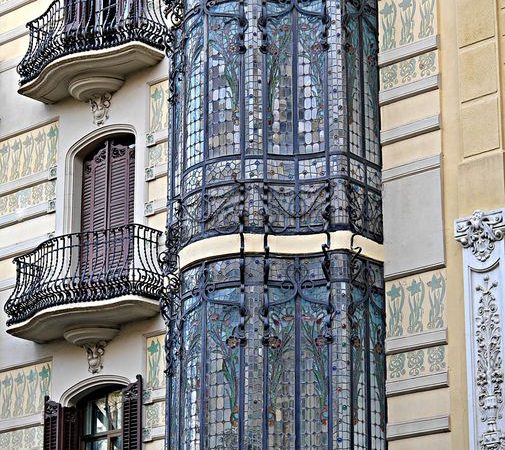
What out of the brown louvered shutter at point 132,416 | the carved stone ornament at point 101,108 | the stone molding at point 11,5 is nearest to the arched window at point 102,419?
the brown louvered shutter at point 132,416

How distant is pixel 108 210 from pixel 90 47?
1.84m

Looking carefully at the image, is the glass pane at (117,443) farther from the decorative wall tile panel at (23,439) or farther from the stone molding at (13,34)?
the stone molding at (13,34)

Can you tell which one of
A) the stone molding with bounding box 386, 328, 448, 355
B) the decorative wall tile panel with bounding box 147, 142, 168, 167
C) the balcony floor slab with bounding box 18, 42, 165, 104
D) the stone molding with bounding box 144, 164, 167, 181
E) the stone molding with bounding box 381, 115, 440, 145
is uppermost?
the balcony floor slab with bounding box 18, 42, 165, 104

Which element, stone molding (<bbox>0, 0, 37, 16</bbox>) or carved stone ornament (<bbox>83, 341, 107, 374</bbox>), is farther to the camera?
stone molding (<bbox>0, 0, 37, 16</bbox>)

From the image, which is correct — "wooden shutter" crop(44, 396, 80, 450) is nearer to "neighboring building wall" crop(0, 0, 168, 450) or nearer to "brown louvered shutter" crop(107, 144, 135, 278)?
"neighboring building wall" crop(0, 0, 168, 450)

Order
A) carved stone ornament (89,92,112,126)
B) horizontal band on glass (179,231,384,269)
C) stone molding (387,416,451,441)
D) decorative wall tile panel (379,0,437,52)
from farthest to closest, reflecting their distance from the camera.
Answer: carved stone ornament (89,92,112,126), decorative wall tile panel (379,0,437,52), horizontal band on glass (179,231,384,269), stone molding (387,416,451,441)

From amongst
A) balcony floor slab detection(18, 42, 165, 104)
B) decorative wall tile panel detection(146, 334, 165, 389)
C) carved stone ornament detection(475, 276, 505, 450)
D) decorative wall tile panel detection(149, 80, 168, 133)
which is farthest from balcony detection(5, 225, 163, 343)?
carved stone ornament detection(475, 276, 505, 450)

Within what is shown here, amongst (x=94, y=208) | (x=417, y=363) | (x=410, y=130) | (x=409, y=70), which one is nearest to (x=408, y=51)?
(x=409, y=70)

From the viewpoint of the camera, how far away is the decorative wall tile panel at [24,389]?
1939cm

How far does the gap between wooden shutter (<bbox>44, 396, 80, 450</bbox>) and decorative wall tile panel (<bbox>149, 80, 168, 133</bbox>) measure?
323 cm

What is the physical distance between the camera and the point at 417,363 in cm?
1576

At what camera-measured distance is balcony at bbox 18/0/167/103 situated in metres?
19.3

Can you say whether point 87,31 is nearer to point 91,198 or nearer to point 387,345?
point 91,198

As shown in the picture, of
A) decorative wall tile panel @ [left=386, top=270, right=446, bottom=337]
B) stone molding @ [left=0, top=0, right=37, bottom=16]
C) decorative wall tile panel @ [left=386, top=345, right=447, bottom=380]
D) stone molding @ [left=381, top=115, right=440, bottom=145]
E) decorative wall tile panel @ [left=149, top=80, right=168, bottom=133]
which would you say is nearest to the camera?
decorative wall tile panel @ [left=386, top=345, right=447, bottom=380]
